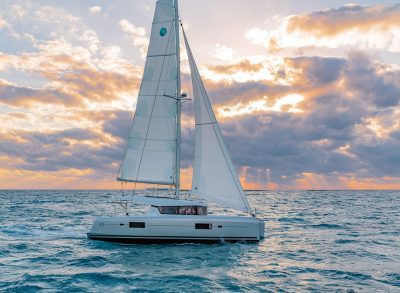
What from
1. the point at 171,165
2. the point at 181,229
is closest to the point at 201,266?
the point at 181,229

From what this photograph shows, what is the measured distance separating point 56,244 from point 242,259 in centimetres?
1163

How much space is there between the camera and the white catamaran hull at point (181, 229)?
2005 centimetres

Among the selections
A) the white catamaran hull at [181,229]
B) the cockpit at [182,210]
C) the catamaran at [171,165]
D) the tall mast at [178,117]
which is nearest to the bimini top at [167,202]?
the catamaran at [171,165]

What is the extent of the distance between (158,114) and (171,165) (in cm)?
303

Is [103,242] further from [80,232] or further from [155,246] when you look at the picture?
[80,232]

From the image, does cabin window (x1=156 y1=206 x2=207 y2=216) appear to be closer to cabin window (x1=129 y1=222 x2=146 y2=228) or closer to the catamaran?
the catamaran

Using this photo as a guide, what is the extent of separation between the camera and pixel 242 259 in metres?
18.0

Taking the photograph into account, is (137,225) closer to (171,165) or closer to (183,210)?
(183,210)

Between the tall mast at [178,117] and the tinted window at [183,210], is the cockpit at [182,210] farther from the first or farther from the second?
the tall mast at [178,117]

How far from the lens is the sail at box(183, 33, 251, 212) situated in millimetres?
20734

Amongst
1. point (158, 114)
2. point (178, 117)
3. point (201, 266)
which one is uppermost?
point (158, 114)

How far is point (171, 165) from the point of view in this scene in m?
21.4

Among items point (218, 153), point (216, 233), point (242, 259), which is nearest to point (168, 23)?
point (218, 153)

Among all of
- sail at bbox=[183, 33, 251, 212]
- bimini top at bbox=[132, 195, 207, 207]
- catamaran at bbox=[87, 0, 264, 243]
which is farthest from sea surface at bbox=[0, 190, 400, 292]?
sail at bbox=[183, 33, 251, 212]
